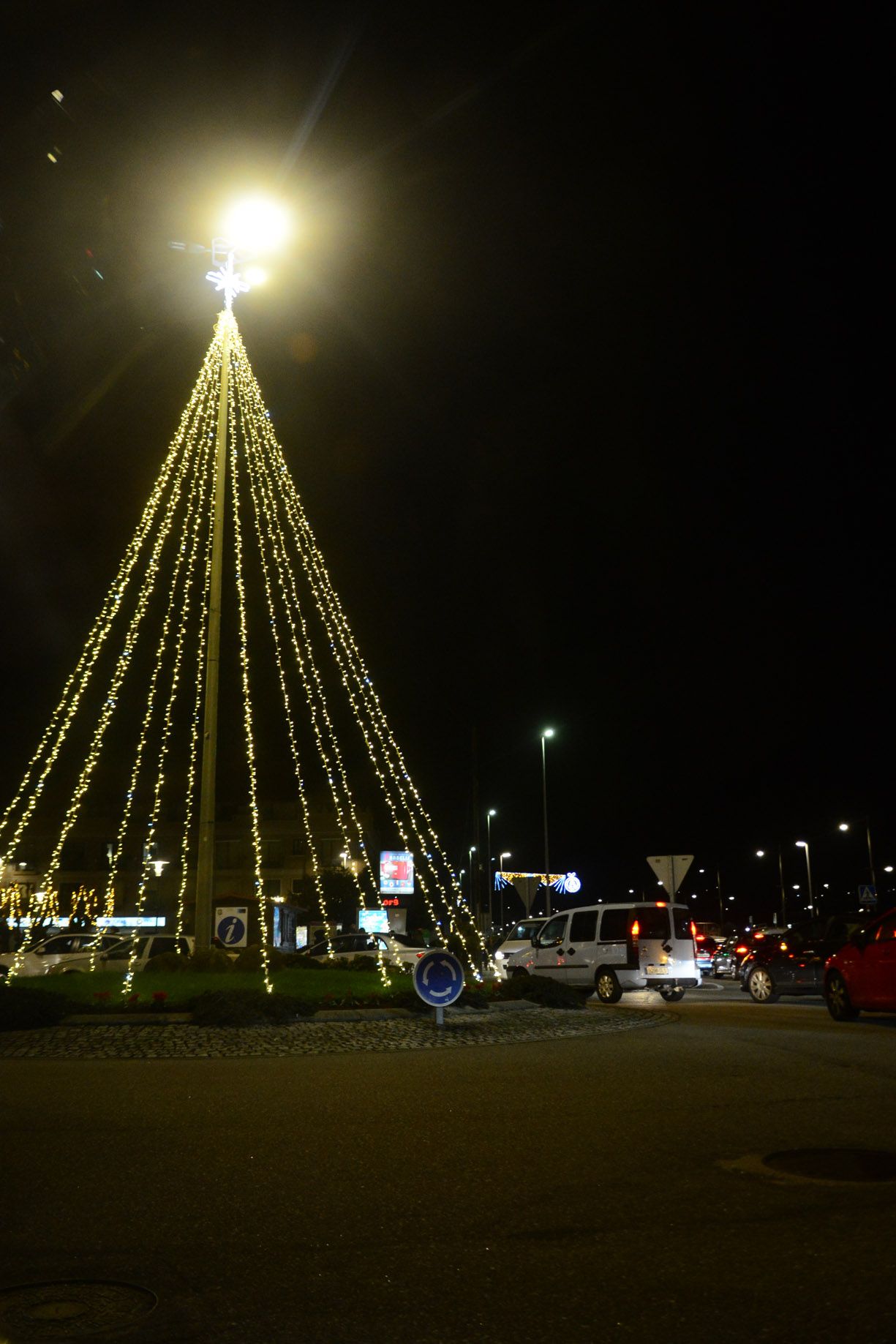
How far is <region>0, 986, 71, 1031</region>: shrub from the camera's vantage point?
561 inches

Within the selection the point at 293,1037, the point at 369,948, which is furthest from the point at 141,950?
the point at 293,1037

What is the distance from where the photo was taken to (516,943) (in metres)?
26.0

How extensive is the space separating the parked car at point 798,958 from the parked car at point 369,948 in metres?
8.89

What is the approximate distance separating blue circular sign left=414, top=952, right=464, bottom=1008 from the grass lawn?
1.98 m

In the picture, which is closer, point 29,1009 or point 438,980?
point 29,1009

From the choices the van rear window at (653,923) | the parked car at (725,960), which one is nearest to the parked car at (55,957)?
the van rear window at (653,923)

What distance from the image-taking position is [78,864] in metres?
75.8

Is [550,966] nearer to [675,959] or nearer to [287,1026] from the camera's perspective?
[675,959]

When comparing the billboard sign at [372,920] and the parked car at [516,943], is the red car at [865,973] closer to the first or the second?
the parked car at [516,943]

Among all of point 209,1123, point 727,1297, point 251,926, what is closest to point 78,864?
point 251,926

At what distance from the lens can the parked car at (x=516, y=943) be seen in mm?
25469

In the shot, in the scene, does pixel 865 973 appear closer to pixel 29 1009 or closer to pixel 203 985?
pixel 203 985

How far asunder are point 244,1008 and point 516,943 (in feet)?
40.2

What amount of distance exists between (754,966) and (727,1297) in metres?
18.3
